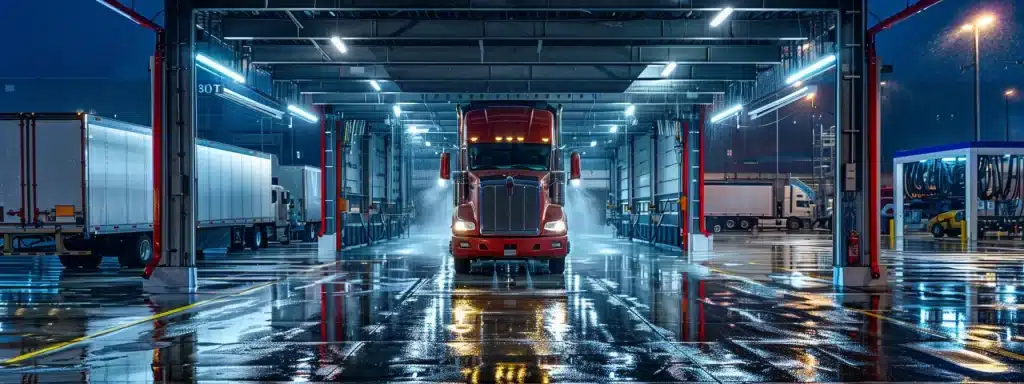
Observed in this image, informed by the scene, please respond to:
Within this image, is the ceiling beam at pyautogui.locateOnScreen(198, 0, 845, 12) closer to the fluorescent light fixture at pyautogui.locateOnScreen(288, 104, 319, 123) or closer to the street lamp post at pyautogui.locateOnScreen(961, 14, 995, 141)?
the fluorescent light fixture at pyautogui.locateOnScreen(288, 104, 319, 123)

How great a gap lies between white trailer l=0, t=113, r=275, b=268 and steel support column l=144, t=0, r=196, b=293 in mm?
1720

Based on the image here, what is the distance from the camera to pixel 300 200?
43.1m

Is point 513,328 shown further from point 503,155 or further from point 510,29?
point 510,29

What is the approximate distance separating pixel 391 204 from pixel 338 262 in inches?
737

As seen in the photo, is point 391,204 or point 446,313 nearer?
point 446,313

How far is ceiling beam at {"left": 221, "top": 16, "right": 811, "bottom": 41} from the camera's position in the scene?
20875 millimetres

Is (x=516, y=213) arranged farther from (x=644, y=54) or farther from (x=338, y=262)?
(x=338, y=262)

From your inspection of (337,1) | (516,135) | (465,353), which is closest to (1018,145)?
(516,135)

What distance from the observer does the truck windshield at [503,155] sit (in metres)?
21.1

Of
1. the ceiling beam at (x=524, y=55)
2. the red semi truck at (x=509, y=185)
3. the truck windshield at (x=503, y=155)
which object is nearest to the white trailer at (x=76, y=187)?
the ceiling beam at (x=524, y=55)

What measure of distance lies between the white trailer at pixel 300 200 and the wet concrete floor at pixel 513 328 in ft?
64.4

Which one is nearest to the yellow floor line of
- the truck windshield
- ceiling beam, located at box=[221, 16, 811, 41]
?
the truck windshield

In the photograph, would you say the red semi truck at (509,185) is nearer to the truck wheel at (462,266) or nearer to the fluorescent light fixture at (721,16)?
the truck wheel at (462,266)

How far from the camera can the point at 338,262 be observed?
90.2 feet
